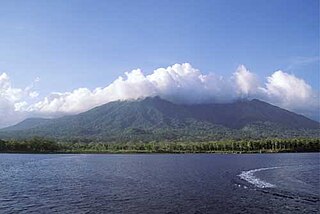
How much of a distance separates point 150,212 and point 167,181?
87.1 feet

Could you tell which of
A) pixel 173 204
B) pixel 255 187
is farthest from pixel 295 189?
pixel 173 204

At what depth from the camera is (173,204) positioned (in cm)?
4225

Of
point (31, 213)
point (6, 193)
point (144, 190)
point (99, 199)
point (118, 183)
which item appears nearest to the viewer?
point (31, 213)

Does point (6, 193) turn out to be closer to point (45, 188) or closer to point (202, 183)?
point (45, 188)

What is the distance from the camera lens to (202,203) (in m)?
42.8

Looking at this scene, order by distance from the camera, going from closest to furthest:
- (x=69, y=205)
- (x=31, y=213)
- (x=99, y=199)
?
(x=31, y=213) < (x=69, y=205) < (x=99, y=199)

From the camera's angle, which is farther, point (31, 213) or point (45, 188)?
point (45, 188)

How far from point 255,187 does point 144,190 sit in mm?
15264

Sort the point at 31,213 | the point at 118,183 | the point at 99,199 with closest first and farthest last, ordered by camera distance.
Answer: the point at 31,213 → the point at 99,199 → the point at 118,183

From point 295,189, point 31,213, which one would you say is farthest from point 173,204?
point 295,189

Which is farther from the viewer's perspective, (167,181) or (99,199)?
(167,181)

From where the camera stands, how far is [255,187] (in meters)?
55.0

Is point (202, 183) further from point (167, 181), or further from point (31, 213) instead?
point (31, 213)

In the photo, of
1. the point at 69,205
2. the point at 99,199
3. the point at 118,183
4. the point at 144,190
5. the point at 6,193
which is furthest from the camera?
the point at 118,183
